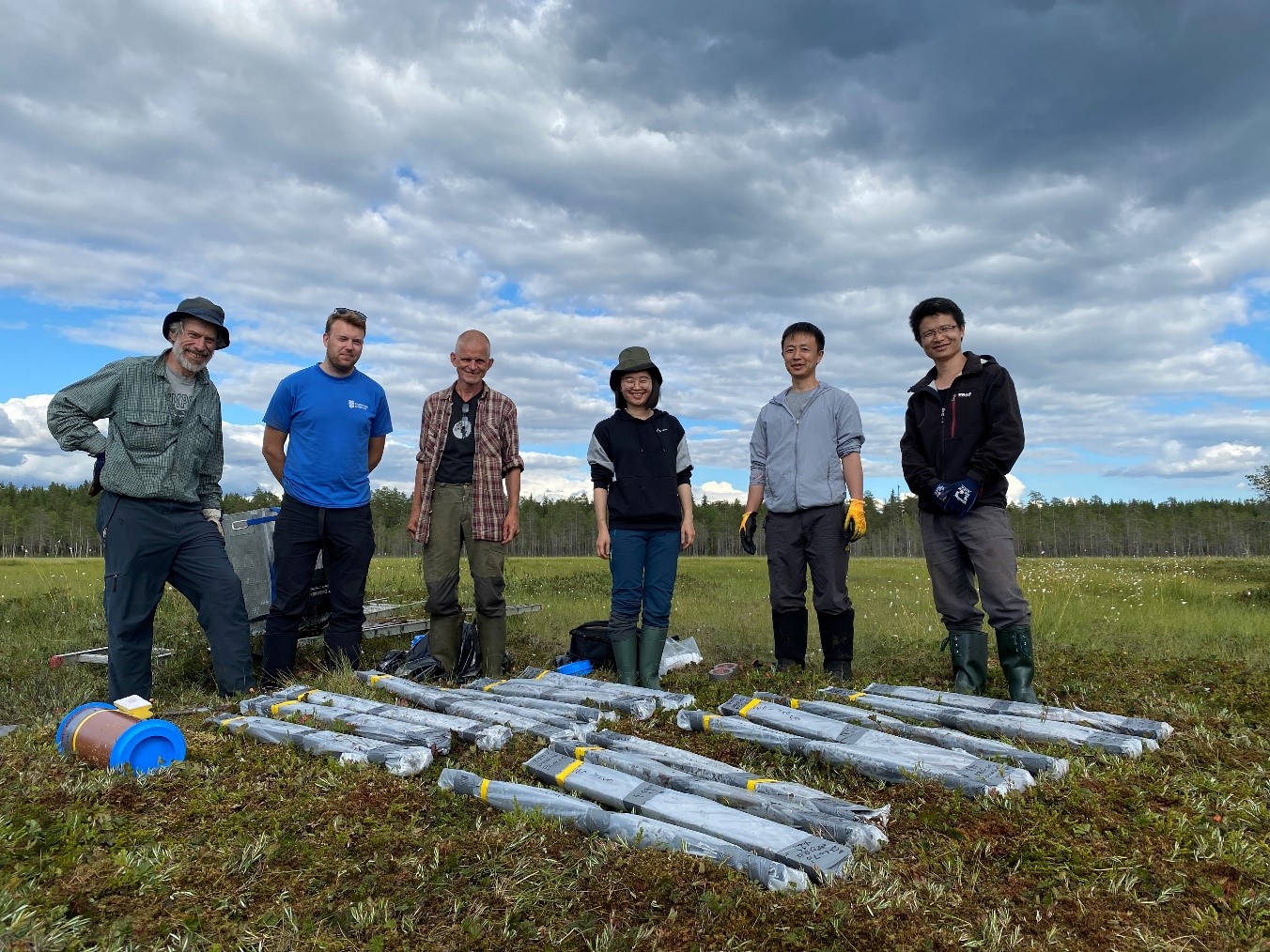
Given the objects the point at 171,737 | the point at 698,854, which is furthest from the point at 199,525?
the point at 698,854

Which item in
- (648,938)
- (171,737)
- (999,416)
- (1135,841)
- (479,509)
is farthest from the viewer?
(479,509)

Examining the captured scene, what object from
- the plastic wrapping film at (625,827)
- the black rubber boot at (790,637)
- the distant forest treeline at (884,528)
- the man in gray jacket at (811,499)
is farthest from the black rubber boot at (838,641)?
the distant forest treeline at (884,528)

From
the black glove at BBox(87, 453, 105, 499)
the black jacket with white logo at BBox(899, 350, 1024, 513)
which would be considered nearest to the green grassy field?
the black glove at BBox(87, 453, 105, 499)

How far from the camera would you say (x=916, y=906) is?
2.96m

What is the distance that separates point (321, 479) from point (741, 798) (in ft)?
15.8

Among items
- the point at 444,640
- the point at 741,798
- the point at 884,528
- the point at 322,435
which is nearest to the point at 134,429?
the point at 322,435

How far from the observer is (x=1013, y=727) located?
509 cm

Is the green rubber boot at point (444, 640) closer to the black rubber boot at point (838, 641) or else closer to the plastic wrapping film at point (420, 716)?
the plastic wrapping film at point (420, 716)

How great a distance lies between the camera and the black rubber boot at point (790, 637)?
7285mm

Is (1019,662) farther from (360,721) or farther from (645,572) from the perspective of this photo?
(360,721)

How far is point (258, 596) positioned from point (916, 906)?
745cm

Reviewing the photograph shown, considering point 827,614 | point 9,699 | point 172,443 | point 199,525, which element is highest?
point 172,443

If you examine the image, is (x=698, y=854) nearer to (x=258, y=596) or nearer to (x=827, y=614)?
(x=827, y=614)

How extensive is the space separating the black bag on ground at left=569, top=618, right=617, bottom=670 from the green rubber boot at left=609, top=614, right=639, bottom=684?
3.45 feet
